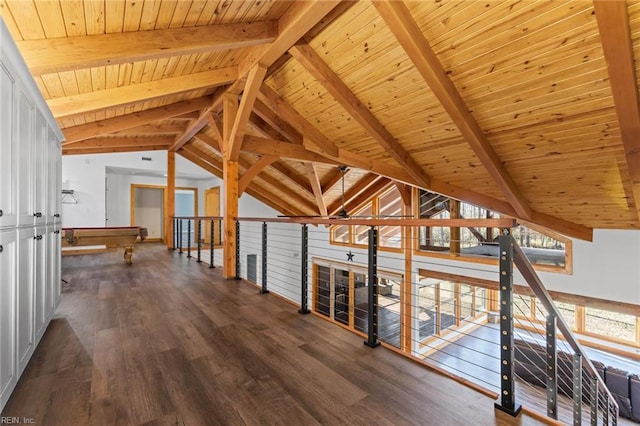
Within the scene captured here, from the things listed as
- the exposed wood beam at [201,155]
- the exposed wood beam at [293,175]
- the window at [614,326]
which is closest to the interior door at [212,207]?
the exposed wood beam at [201,155]

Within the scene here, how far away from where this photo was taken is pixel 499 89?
2.86 metres

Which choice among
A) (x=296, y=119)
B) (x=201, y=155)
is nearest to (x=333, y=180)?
(x=296, y=119)

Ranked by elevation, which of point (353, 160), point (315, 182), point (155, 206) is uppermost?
point (353, 160)

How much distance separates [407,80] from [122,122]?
446 cm

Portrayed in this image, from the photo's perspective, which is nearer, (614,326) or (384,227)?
(614,326)

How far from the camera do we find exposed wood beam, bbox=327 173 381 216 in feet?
22.7

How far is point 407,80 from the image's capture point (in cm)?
319

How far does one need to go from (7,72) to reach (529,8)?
10.5 ft

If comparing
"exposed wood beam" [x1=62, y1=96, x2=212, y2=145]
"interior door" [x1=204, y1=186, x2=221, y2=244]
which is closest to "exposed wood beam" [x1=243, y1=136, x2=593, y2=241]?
"exposed wood beam" [x1=62, y1=96, x2=212, y2=145]

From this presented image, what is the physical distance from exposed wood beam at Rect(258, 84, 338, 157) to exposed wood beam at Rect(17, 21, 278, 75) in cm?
158

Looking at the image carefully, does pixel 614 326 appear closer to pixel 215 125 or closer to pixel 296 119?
pixel 296 119

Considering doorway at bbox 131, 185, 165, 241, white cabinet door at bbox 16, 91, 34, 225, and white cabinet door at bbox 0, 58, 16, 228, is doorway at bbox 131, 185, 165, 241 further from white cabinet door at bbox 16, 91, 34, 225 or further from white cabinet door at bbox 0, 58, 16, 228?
white cabinet door at bbox 0, 58, 16, 228

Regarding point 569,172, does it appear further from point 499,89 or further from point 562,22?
point 562,22

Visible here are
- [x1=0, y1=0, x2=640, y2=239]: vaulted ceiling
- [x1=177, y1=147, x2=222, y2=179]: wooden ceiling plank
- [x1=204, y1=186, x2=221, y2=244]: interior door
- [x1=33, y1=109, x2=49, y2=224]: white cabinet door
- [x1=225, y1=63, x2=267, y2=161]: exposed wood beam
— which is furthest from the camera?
[x1=204, y1=186, x2=221, y2=244]: interior door
